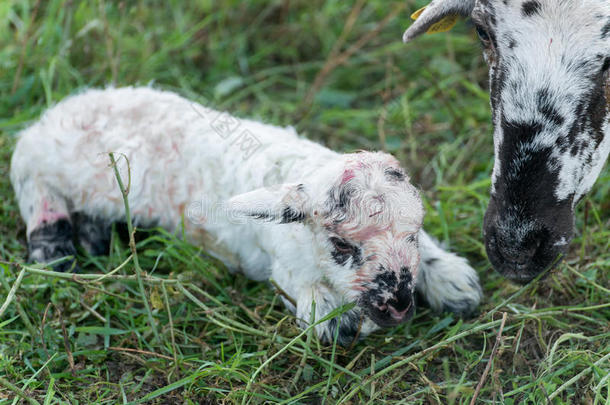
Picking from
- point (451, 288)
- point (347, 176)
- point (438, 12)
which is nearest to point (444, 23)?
point (438, 12)

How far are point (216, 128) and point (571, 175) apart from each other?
8.33 feet

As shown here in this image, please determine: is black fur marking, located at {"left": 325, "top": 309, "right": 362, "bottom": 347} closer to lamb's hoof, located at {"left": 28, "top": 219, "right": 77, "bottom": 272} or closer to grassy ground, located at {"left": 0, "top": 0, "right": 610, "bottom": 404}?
grassy ground, located at {"left": 0, "top": 0, "right": 610, "bottom": 404}

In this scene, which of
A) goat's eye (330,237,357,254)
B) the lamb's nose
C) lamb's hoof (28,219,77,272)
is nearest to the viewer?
the lamb's nose

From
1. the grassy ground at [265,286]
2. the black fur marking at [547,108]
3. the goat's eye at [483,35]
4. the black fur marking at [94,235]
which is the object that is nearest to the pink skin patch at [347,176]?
the grassy ground at [265,286]

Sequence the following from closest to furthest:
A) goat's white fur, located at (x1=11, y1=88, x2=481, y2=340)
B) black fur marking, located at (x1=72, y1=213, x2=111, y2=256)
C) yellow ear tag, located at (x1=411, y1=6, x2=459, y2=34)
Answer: goat's white fur, located at (x1=11, y1=88, x2=481, y2=340)
yellow ear tag, located at (x1=411, y1=6, x2=459, y2=34)
black fur marking, located at (x1=72, y1=213, x2=111, y2=256)

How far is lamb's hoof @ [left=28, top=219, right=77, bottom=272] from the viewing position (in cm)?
520

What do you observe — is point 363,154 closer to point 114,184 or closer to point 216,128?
point 216,128

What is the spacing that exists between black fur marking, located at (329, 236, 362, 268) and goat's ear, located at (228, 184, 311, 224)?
9.7 inches

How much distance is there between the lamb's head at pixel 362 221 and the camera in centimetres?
388

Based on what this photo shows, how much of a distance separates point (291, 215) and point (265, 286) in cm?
107

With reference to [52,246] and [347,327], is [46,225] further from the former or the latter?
[347,327]

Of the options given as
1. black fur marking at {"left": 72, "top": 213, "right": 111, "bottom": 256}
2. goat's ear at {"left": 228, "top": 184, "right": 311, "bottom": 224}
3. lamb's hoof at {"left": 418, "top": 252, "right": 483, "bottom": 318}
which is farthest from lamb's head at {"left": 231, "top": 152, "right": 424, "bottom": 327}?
black fur marking at {"left": 72, "top": 213, "right": 111, "bottom": 256}

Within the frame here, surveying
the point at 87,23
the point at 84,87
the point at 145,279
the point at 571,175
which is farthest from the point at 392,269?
the point at 87,23

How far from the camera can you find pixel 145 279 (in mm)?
4230
